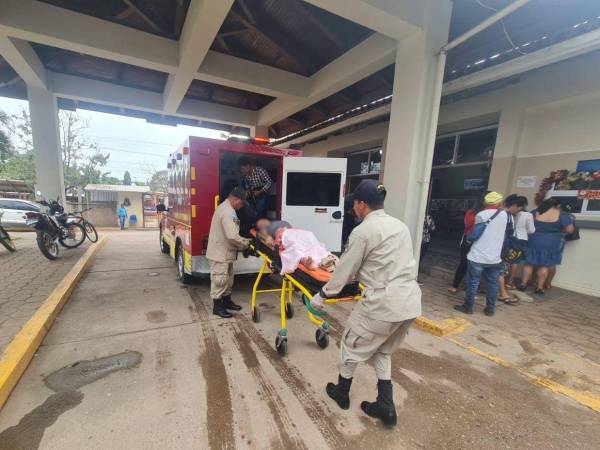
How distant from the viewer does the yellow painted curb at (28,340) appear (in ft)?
6.64

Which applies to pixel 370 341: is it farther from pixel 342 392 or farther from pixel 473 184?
pixel 473 184

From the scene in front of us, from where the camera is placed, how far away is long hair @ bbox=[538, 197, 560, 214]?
4.26 metres

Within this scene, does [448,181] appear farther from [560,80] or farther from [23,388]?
[23,388]

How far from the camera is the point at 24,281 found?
4.05 metres

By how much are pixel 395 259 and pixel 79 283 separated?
534 centimetres

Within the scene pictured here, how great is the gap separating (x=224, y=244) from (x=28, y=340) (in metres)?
2.06

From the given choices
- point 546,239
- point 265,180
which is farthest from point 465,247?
point 265,180

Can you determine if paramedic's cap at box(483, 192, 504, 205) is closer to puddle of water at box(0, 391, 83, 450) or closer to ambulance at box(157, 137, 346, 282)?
ambulance at box(157, 137, 346, 282)

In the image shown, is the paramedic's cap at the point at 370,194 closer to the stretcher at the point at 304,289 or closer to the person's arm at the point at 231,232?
the stretcher at the point at 304,289

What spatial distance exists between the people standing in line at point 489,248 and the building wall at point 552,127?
210cm

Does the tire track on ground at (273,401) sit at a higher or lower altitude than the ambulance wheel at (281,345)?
lower

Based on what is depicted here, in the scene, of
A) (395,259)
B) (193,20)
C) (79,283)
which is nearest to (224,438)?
(395,259)

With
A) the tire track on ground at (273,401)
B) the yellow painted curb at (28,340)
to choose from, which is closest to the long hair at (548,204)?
the tire track on ground at (273,401)

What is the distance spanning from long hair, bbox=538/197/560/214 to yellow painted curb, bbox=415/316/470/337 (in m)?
2.64
